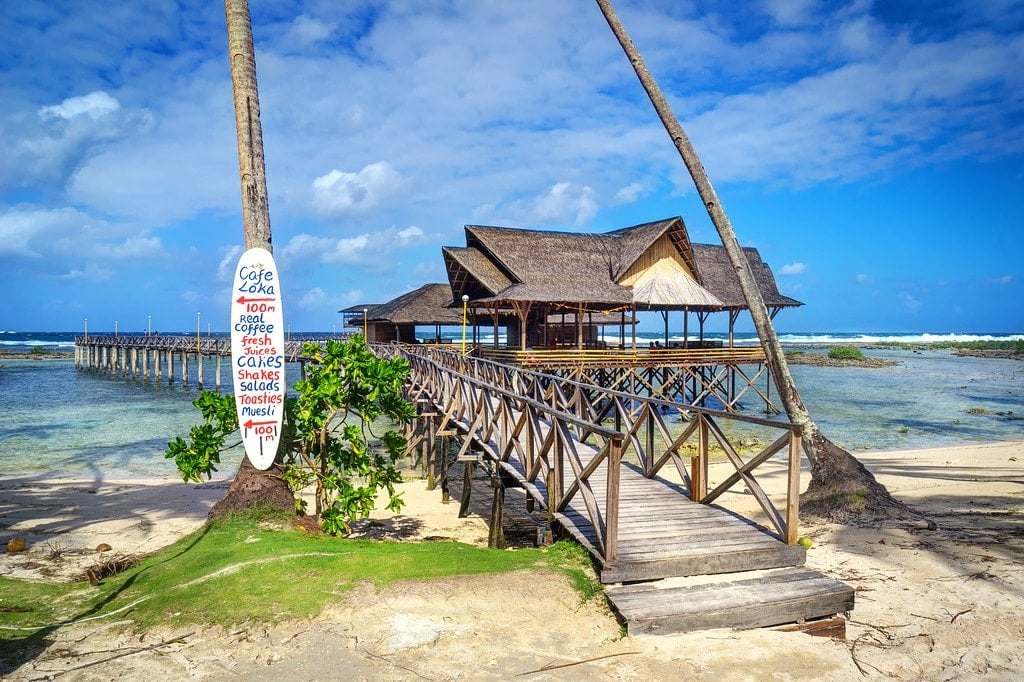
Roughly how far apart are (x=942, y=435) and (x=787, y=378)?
14887 millimetres

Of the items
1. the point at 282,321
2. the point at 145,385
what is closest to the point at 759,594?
the point at 282,321

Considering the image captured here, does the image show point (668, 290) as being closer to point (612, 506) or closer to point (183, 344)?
point (612, 506)

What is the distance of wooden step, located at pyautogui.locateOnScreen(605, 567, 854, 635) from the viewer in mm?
4781

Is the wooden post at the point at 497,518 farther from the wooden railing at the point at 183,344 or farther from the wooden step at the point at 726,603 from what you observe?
the wooden railing at the point at 183,344

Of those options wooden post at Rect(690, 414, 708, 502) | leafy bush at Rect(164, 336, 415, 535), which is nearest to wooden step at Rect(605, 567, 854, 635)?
wooden post at Rect(690, 414, 708, 502)

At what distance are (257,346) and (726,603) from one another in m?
5.09

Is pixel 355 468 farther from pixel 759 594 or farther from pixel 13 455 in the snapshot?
pixel 13 455

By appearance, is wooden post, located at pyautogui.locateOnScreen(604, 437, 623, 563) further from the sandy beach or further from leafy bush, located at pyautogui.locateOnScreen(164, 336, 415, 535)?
leafy bush, located at pyautogui.locateOnScreen(164, 336, 415, 535)

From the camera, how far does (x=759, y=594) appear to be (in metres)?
5.07

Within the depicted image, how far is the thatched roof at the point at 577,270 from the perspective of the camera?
74.6ft

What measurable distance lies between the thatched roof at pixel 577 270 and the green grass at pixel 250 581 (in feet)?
50.5

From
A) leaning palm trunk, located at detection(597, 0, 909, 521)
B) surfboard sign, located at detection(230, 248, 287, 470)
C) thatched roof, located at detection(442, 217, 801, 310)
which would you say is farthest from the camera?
thatched roof, located at detection(442, 217, 801, 310)

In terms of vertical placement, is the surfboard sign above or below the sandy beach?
above

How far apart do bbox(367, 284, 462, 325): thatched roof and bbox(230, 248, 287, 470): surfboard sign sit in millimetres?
23328
